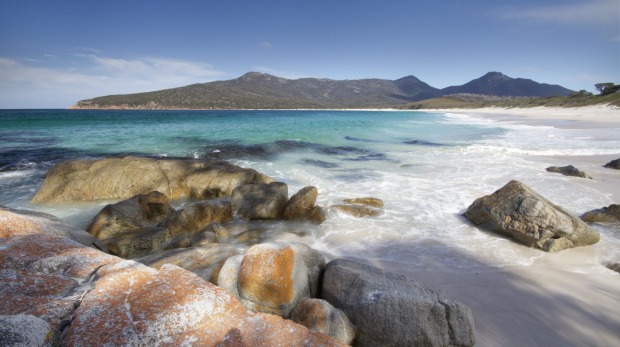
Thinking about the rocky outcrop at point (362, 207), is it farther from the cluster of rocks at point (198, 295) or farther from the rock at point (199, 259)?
the rock at point (199, 259)

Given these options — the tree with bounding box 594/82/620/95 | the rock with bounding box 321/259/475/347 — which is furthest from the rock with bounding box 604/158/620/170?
the tree with bounding box 594/82/620/95

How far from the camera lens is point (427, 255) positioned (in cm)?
557

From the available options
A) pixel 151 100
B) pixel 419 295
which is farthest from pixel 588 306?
pixel 151 100

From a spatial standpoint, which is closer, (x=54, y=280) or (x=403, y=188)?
(x=54, y=280)

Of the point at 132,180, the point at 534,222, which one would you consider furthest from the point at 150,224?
the point at 534,222

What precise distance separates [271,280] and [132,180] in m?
9.08

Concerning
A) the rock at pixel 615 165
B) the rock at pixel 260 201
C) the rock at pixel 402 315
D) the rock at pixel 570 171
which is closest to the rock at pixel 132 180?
the rock at pixel 260 201

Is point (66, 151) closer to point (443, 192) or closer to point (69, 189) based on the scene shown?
point (69, 189)

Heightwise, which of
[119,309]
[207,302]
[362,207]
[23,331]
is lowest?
[362,207]

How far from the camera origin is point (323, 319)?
292cm

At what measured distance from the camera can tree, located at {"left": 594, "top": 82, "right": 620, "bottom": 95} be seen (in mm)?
62594

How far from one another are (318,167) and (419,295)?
11.1 metres

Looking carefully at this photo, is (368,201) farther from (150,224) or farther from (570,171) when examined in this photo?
(570,171)

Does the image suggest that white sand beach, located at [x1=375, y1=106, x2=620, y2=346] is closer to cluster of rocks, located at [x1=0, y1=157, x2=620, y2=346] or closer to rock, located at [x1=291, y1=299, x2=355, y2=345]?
cluster of rocks, located at [x1=0, y1=157, x2=620, y2=346]
